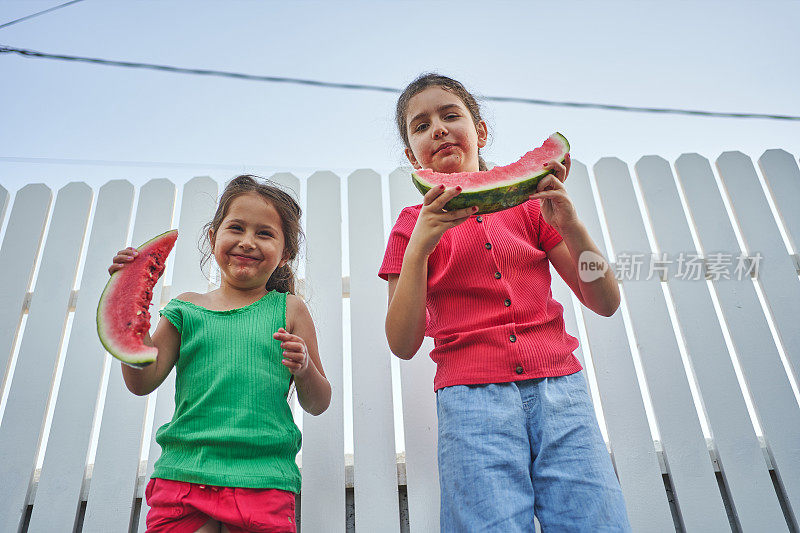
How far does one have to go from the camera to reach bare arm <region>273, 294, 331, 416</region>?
1.71m

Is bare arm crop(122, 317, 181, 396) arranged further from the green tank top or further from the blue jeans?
the blue jeans

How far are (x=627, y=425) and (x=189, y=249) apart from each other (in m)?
2.27

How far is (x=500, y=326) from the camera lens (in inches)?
68.5

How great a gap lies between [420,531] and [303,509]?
1.58ft

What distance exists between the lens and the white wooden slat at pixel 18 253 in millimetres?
2691

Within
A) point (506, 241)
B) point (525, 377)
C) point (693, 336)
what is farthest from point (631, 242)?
point (525, 377)

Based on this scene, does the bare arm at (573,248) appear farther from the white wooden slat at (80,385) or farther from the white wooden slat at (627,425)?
the white wooden slat at (80,385)

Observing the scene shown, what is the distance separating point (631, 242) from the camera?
287 centimetres

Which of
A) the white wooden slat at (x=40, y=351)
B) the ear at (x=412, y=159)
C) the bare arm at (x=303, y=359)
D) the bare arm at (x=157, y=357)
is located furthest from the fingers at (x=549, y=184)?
the white wooden slat at (x=40, y=351)

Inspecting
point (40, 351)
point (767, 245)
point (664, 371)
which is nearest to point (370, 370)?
point (664, 371)

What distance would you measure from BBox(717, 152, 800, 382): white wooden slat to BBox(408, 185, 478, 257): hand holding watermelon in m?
1.99

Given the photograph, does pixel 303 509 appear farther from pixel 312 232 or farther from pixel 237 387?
pixel 312 232

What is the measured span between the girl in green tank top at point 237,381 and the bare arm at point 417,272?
0.32 metres

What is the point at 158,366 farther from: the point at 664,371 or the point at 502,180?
the point at 664,371
